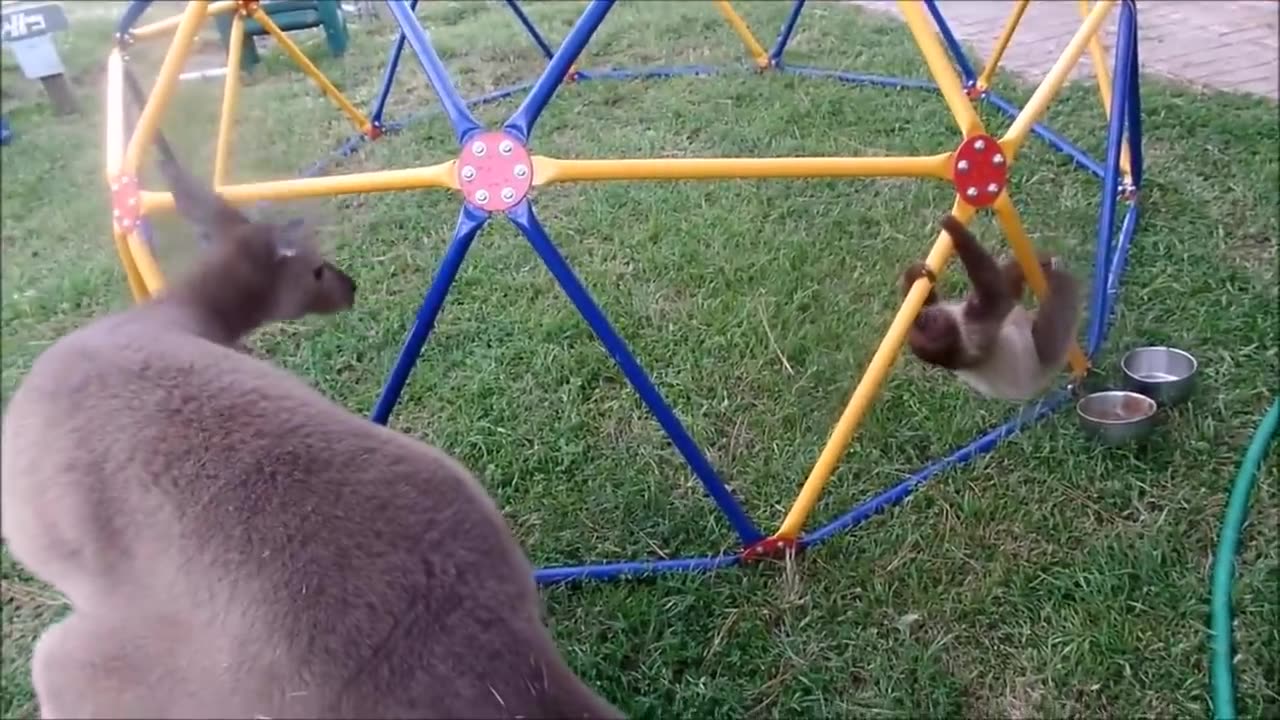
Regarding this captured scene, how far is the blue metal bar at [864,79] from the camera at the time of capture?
479 cm

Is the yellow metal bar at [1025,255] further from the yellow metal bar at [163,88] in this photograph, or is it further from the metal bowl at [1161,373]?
the yellow metal bar at [163,88]

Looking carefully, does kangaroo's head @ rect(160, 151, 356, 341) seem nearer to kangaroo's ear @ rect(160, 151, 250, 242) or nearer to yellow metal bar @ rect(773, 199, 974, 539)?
kangaroo's ear @ rect(160, 151, 250, 242)

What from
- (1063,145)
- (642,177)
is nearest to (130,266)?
(642,177)

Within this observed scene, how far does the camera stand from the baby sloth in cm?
241

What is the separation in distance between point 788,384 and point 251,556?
2.00 meters

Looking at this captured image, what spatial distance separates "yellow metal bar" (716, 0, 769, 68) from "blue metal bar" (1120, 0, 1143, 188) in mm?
1808

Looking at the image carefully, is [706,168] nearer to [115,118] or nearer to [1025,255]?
[1025,255]

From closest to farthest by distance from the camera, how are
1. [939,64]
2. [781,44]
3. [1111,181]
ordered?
[939,64] → [1111,181] → [781,44]

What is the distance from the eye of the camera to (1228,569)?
7.30 feet

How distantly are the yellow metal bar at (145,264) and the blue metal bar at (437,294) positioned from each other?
0.47m

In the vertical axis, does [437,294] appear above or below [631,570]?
above

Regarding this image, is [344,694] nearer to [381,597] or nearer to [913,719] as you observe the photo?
[381,597]

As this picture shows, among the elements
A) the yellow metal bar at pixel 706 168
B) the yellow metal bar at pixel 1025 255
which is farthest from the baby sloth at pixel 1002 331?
the yellow metal bar at pixel 706 168

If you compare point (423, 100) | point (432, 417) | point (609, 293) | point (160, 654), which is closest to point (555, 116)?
point (423, 100)
